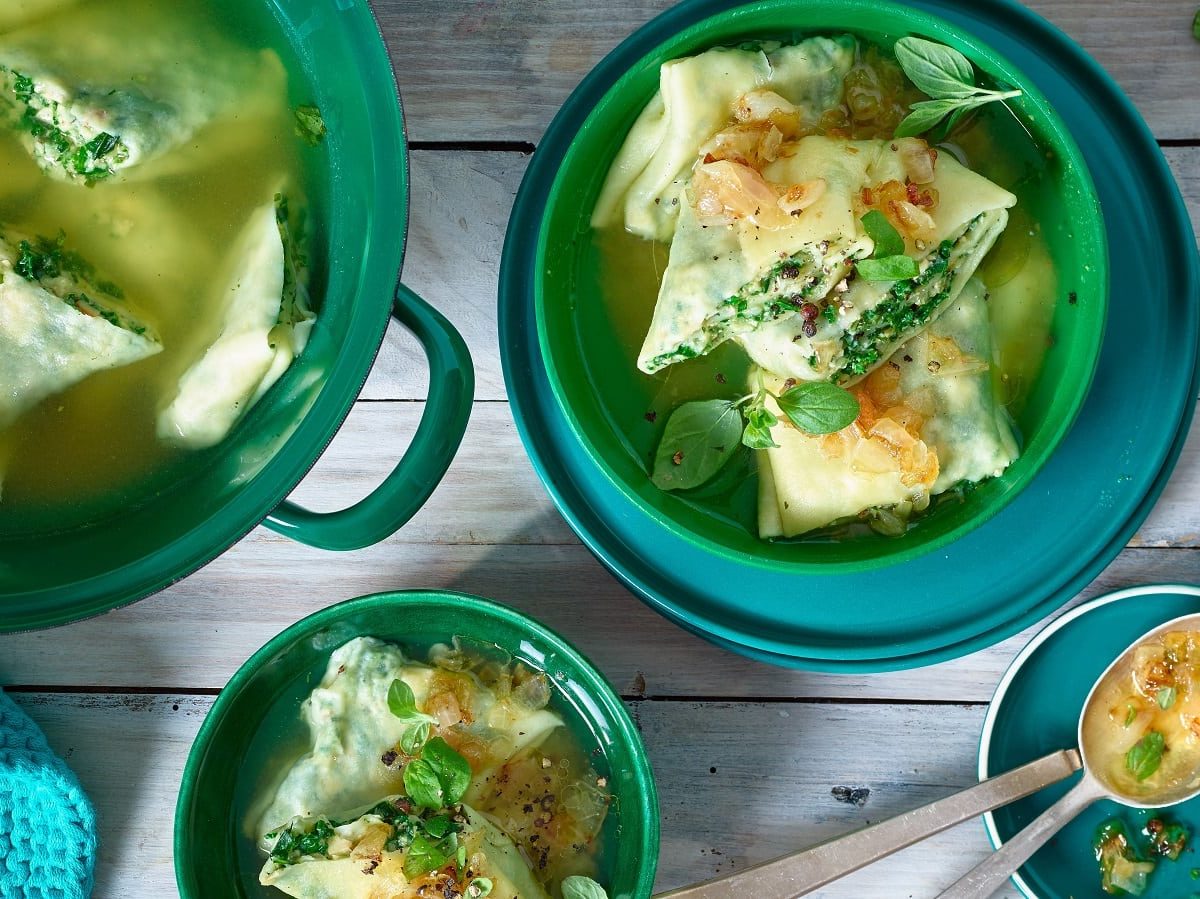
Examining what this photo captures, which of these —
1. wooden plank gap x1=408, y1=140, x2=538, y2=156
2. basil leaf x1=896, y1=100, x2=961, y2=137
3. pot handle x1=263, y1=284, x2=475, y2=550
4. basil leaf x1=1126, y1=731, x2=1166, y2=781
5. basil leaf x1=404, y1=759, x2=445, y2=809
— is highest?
basil leaf x1=896, y1=100, x2=961, y2=137

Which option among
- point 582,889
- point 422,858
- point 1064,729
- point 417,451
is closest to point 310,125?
point 417,451

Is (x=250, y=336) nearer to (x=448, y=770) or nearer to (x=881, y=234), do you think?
(x=448, y=770)

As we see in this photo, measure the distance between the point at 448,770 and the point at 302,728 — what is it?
283 mm

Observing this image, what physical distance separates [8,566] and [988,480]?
1.14 metres

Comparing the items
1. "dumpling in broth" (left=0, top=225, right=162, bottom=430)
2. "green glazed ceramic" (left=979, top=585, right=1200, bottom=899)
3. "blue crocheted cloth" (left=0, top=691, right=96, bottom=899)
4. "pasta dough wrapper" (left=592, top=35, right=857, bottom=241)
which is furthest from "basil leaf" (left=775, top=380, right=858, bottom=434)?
"blue crocheted cloth" (left=0, top=691, right=96, bottom=899)

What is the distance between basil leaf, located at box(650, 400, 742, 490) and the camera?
129cm

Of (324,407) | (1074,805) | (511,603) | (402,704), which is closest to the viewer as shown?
(324,407)

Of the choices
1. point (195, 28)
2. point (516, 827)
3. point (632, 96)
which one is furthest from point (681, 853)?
point (195, 28)

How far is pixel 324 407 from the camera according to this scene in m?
1.15

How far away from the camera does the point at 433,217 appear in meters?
1.50

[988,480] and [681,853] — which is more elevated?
[988,480]

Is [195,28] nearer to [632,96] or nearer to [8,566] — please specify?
[632,96]

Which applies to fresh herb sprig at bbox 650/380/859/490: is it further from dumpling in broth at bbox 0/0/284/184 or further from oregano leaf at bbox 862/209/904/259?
dumpling in broth at bbox 0/0/284/184

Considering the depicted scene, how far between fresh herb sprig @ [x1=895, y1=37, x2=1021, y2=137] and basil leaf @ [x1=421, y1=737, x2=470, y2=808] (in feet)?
3.06
